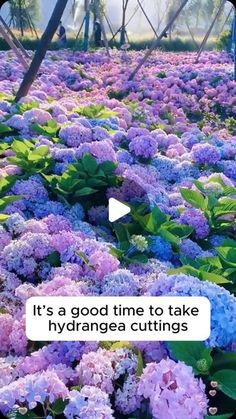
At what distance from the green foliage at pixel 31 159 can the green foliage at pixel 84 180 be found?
15 cm

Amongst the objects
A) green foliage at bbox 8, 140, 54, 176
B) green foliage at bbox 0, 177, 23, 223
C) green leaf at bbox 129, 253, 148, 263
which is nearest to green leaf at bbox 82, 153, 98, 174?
green foliage at bbox 8, 140, 54, 176

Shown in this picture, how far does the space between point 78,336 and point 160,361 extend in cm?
25

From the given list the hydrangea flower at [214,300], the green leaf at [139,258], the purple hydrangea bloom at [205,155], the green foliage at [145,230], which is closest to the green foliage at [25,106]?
the purple hydrangea bloom at [205,155]

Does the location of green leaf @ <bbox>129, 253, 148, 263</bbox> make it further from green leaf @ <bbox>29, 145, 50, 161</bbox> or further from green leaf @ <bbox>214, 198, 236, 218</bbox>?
green leaf @ <bbox>29, 145, 50, 161</bbox>

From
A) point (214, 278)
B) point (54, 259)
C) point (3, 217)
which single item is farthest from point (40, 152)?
point (214, 278)

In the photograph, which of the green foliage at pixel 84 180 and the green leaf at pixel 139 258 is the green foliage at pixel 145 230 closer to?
the green leaf at pixel 139 258

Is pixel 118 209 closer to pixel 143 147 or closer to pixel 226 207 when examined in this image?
pixel 226 207

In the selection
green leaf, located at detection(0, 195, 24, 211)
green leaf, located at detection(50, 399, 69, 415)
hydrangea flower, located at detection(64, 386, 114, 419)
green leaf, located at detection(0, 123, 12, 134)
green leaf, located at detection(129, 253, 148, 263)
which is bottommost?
green leaf, located at detection(50, 399, 69, 415)

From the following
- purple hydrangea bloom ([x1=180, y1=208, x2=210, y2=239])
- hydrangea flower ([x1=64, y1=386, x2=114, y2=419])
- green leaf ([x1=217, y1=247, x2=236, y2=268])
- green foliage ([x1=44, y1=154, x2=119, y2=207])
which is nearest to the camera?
hydrangea flower ([x1=64, y1=386, x2=114, y2=419])

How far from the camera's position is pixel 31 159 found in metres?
3.23

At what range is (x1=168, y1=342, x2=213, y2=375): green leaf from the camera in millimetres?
1438

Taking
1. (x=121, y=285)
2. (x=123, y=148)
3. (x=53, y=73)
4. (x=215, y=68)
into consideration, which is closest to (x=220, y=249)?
(x=121, y=285)

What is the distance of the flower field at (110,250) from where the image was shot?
141cm

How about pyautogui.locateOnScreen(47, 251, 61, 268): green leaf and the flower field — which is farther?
pyautogui.locateOnScreen(47, 251, 61, 268): green leaf
